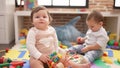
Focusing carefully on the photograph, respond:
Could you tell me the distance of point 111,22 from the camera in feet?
11.0

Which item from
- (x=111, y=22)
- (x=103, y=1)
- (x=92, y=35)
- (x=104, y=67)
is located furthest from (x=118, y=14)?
(x=104, y=67)

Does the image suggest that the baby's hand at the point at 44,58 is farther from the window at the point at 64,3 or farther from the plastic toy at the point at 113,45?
the window at the point at 64,3

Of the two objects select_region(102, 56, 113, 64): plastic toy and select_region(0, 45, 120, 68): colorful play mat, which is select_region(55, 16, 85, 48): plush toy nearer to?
select_region(0, 45, 120, 68): colorful play mat

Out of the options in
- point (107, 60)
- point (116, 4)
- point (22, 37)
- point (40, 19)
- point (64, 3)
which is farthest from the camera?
point (64, 3)

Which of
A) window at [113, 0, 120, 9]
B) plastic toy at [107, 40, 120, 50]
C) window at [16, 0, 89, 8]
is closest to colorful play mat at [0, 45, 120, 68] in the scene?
plastic toy at [107, 40, 120, 50]

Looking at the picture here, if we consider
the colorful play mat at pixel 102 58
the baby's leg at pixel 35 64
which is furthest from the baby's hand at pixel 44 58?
the colorful play mat at pixel 102 58

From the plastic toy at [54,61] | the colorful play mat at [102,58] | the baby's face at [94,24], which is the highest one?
the baby's face at [94,24]

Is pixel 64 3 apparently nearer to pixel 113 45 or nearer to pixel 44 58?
pixel 113 45

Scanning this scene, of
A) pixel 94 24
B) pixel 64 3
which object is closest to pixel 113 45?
pixel 94 24

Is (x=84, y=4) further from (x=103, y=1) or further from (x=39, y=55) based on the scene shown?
(x=39, y=55)

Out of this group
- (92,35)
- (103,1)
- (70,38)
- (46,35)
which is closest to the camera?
(46,35)

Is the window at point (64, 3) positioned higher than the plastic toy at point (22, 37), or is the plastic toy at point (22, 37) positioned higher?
the window at point (64, 3)

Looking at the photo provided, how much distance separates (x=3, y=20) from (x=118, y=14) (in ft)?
5.82

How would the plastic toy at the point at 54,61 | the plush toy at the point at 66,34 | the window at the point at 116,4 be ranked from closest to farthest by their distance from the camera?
the plastic toy at the point at 54,61 < the plush toy at the point at 66,34 < the window at the point at 116,4
